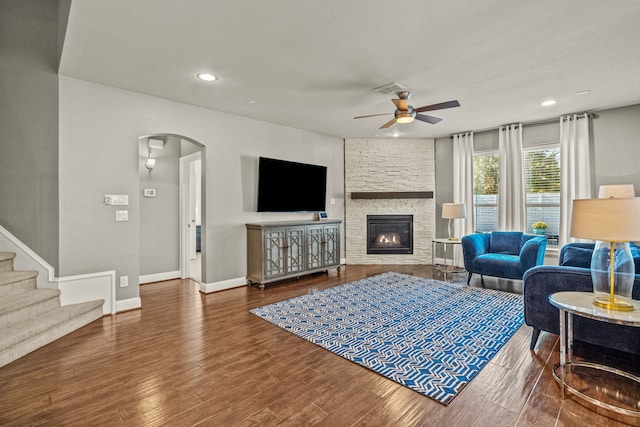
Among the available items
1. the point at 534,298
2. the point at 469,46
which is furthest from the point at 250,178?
the point at 534,298

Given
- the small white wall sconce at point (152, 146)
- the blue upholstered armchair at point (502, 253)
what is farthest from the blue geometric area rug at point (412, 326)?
the small white wall sconce at point (152, 146)

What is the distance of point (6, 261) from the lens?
10.4 feet

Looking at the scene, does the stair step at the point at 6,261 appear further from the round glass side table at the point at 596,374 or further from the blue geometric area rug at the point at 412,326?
the round glass side table at the point at 596,374

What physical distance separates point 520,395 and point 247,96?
160 inches

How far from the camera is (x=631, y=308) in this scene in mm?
1959

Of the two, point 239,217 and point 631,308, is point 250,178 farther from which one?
point 631,308

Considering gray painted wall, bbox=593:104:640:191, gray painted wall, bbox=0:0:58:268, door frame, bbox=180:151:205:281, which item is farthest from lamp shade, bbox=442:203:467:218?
gray painted wall, bbox=0:0:58:268

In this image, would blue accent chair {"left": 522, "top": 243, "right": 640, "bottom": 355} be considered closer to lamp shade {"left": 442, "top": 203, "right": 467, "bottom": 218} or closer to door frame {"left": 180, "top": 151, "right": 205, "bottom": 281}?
lamp shade {"left": 442, "top": 203, "right": 467, "bottom": 218}

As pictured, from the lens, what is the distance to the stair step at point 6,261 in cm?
314

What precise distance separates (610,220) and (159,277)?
5756 millimetres

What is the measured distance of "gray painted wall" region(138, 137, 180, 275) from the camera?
202 inches

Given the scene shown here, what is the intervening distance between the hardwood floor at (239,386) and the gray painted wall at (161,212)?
7.09 feet

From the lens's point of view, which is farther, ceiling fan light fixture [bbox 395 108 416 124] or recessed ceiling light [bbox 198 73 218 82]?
ceiling fan light fixture [bbox 395 108 416 124]

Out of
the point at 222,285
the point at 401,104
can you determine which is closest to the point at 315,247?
the point at 222,285
